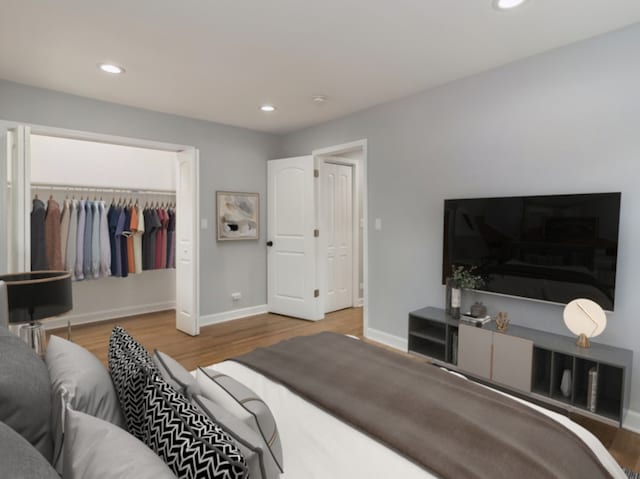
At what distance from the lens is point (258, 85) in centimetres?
324

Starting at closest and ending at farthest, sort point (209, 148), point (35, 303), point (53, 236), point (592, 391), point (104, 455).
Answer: point (104, 455) < point (35, 303) < point (592, 391) < point (53, 236) < point (209, 148)

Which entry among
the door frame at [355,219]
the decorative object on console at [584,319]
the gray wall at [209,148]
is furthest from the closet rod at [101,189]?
the decorative object on console at [584,319]

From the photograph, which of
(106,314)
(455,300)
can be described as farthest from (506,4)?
(106,314)

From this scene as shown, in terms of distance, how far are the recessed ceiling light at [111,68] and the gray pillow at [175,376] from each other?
8.18ft

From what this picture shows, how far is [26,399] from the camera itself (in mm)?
931

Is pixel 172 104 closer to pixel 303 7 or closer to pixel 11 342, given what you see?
pixel 303 7

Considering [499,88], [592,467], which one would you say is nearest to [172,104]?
[499,88]

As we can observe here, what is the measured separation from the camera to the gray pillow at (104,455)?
69 centimetres

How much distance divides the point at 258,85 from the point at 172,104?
1078mm

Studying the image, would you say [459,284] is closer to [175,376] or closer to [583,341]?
[583,341]

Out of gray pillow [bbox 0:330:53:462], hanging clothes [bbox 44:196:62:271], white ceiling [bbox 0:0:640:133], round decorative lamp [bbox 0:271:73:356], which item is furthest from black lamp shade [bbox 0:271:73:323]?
hanging clothes [bbox 44:196:62:271]

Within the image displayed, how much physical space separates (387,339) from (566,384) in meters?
1.70

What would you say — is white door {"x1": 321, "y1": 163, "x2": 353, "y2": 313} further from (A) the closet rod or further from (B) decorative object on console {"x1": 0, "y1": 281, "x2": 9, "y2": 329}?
(B) decorative object on console {"x1": 0, "y1": 281, "x2": 9, "y2": 329}

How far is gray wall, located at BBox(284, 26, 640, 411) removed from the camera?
2297mm
